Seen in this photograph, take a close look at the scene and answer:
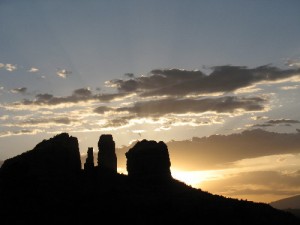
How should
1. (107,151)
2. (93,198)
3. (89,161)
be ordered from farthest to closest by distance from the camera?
(107,151), (89,161), (93,198)

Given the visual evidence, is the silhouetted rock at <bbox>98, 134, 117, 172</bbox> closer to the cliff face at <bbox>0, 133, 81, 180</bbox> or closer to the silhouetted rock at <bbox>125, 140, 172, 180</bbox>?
the silhouetted rock at <bbox>125, 140, 172, 180</bbox>

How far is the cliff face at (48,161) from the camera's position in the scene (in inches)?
3019

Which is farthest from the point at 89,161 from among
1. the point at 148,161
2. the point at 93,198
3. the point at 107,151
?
the point at 93,198

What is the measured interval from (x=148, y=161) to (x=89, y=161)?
15179 millimetres

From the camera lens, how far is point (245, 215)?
79312mm

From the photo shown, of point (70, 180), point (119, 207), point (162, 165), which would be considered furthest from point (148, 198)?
point (162, 165)

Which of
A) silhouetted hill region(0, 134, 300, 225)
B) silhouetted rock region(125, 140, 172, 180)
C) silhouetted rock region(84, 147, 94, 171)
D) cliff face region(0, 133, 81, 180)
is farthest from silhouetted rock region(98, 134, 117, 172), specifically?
cliff face region(0, 133, 81, 180)

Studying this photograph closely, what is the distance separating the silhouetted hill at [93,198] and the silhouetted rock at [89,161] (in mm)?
1021

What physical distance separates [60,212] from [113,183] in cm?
2006

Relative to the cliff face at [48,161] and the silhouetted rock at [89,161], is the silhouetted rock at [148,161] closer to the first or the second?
the silhouetted rock at [89,161]

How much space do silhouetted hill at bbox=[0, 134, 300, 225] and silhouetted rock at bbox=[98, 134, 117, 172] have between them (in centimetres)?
1532

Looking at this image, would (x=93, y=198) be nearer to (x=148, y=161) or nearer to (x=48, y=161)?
(x=48, y=161)

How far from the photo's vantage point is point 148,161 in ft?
331

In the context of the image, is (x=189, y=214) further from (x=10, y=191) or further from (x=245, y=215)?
(x=10, y=191)
